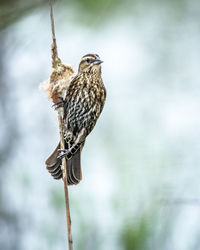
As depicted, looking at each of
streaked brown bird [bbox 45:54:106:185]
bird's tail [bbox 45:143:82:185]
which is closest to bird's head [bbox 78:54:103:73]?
streaked brown bird [bbox 45:54:106:185]

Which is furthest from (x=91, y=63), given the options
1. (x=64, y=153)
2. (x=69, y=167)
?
(x=64, y=153)

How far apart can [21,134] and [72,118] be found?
124 centimetres

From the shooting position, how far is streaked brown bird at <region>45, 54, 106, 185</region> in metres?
4.75

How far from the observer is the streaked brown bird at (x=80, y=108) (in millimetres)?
4752

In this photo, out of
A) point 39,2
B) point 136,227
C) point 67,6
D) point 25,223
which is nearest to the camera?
point 136,227

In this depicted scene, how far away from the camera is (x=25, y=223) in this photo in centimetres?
514

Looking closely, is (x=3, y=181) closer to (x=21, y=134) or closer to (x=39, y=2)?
(x=21, y=134)

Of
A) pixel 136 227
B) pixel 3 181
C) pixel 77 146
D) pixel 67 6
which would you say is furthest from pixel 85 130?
pixel 67 6

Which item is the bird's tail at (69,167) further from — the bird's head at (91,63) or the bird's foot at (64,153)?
the bird's head at (91,63)

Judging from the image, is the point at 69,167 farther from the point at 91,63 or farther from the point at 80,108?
the point at 91,63

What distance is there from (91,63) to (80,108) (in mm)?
404

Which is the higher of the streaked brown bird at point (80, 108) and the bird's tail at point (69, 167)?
the streaked brown bird at point (80, 108)

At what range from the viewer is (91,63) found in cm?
490

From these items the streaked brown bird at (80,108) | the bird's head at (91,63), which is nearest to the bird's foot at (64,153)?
the streaked brown bird at (80,108)
